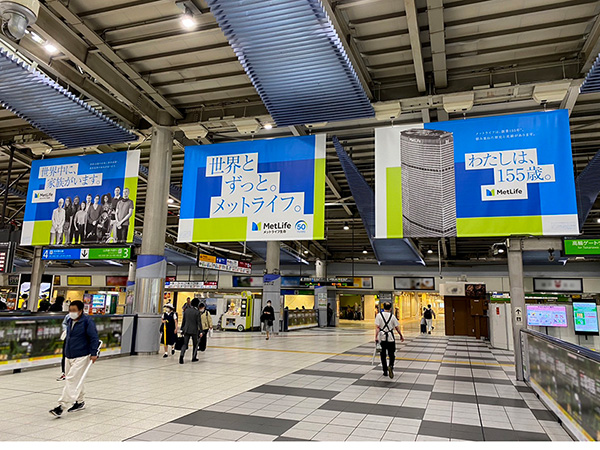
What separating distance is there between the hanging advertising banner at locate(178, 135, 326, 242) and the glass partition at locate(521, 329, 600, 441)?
4.25 meters

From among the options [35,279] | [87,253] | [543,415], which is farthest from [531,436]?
[35,279]

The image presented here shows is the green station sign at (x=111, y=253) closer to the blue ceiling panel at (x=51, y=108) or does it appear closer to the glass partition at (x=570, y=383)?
the blue ceiling panel at (x=51, y=108)

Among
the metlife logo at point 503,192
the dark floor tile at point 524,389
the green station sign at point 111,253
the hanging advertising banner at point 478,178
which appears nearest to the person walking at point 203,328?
the green station sign at point 111,253

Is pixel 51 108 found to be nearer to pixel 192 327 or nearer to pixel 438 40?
pixel 192 327

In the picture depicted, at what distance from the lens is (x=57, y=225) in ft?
34.9

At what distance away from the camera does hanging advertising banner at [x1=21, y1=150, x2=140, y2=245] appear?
1034 cm

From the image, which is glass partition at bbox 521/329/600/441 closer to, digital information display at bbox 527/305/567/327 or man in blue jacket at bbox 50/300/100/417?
man in blue jacket at bbox 50/300/100/417

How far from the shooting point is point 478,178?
26.0 ft

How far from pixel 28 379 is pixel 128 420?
354cm

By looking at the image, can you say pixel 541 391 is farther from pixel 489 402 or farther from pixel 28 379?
→ pixel 28 379

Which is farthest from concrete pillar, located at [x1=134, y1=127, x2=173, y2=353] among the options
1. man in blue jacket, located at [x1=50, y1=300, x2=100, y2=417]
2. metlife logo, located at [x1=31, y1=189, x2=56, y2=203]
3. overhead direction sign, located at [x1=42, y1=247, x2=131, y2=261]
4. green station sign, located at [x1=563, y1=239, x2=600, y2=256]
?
green station sign, located at [x1=563, y1=239, x2=600, y2=256]

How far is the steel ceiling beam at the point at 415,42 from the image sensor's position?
6.78m

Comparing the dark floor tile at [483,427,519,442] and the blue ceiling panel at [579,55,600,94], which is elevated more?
the blue ceiling panel at [579,55,600,94]
